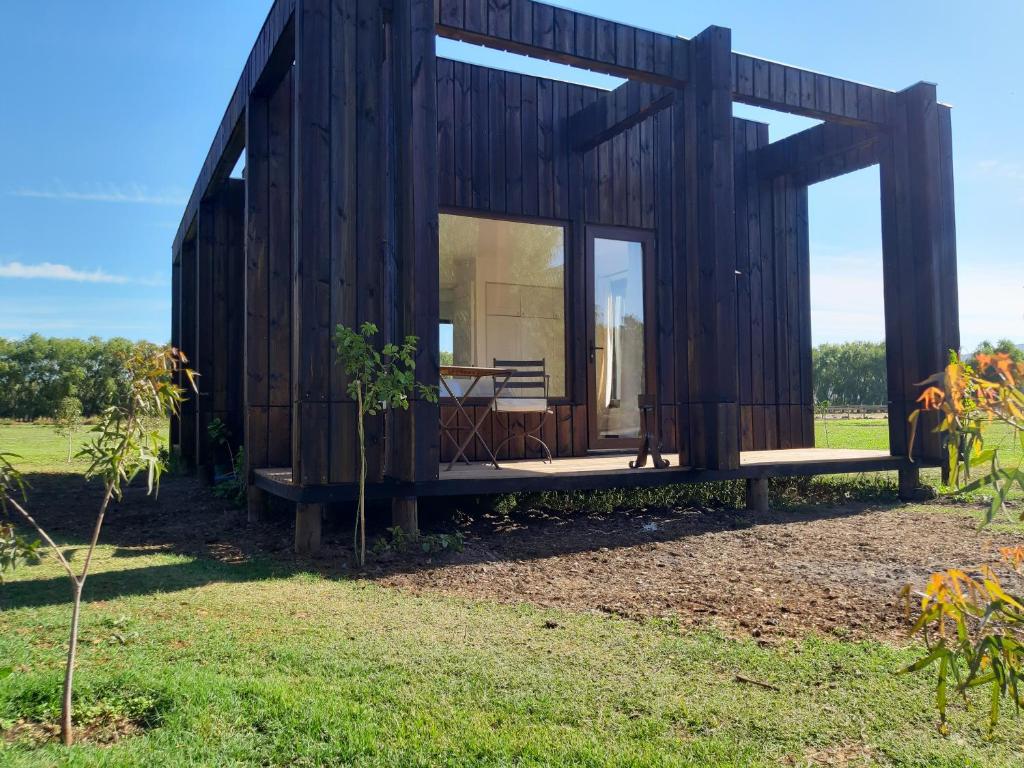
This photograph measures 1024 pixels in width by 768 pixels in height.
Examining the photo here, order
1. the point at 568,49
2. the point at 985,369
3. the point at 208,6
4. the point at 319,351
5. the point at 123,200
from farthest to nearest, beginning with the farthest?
the point at 123,200 → the point at 208,6 → the point at 568,49 → the point at 319,351 → the point at 985,369

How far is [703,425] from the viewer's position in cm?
566

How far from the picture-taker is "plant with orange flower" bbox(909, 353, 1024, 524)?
1.17 m

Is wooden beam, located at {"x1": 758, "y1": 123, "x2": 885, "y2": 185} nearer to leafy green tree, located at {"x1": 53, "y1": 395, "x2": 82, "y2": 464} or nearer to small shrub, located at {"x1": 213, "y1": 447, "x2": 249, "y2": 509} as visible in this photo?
small shrub, located at {"x1": 213, "y1": 447, "x2": 249, "y2": 509}

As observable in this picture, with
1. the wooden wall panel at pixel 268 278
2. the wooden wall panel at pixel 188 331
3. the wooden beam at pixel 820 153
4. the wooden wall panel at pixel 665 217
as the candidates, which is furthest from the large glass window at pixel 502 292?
the wooden wall panel at pixel 188 331

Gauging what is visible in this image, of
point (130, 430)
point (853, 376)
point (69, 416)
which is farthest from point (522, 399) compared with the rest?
point (853, 376)

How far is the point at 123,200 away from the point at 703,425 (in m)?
36.7

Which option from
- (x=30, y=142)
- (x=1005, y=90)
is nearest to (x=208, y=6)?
(x=1005, y=90)

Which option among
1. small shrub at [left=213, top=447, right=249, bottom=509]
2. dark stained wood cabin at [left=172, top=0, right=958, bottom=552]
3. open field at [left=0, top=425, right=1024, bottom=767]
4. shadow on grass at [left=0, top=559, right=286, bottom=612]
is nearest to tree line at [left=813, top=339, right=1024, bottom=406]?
dark stained wood cabin at [left=172, top=0, right=958, bottom=552]

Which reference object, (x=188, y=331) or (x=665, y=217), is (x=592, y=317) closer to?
(x=665, y=217)

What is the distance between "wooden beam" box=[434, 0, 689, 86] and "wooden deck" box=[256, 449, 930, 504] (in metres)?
2.90

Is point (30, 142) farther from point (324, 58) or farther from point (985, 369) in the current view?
point (985, 369)

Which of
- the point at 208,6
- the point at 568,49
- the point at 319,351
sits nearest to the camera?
the point at 319,351

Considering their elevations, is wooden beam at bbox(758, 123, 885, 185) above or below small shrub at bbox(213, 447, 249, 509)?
above

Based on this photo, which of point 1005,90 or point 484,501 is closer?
point 1005,90
